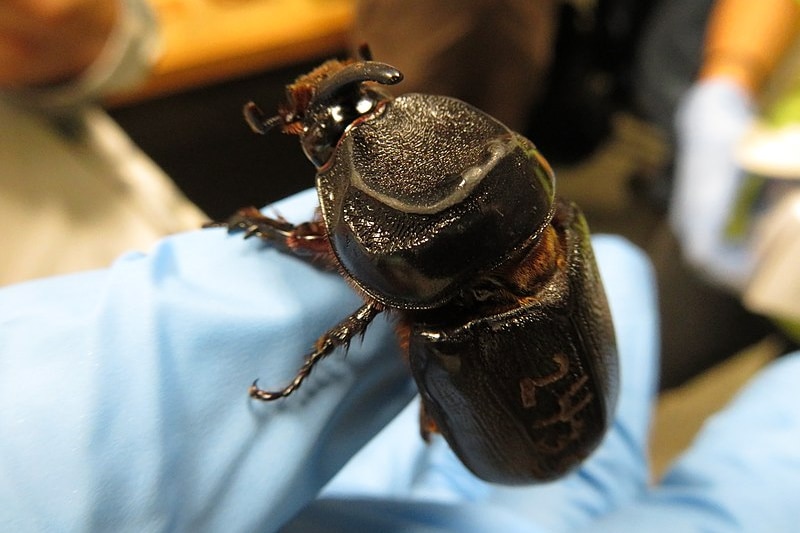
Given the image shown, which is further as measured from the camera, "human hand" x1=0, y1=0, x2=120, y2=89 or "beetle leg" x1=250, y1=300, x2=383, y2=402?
"human hand" x1=0, y1=0, x2=120, y2=89

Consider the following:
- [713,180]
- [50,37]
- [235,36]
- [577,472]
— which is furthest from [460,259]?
[235,36]

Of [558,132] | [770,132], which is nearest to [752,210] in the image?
[770,132]

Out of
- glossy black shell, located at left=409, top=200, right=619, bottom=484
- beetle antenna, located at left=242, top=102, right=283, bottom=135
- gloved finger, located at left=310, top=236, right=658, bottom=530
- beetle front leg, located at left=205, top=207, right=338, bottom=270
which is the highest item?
beetle antenna, located at left=242, top=102, right=283, bottom=135

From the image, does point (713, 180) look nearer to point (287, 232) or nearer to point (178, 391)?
point (287, 232)

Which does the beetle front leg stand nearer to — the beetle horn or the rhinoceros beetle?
the rhinoceros beetle

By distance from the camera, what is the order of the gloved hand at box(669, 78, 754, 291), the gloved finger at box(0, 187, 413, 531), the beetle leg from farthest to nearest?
1. the gloved hand at box(669, 78, 754, 291)
2. the beetle leg
3. the gloved finger at box(0, 187, 413, 531)

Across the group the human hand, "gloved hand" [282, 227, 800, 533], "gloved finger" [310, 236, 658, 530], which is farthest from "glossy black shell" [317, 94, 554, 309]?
the human hand

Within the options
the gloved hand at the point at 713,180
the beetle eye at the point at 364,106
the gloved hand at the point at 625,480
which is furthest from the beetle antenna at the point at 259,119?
the gloved hand at the point at 713,180
